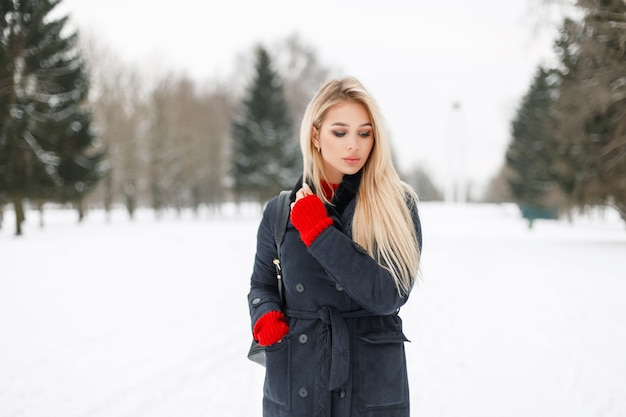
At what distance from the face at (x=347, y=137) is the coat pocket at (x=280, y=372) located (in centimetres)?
76

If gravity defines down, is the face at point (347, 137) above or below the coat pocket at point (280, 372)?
above

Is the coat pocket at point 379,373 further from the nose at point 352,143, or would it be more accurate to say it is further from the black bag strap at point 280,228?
the nose at point 352,143

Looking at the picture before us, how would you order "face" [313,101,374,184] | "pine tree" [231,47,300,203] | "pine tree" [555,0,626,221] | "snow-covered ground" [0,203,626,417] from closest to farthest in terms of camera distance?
"face" [313,101,374,184] < "snow-covered ground" [0,203,626,417] < "pine tree" [555,0,626,221] < "pine tree" [231,47,300,203]

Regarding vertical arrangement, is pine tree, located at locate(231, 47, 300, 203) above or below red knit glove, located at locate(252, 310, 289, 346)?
above

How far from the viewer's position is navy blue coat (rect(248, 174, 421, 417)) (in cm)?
168

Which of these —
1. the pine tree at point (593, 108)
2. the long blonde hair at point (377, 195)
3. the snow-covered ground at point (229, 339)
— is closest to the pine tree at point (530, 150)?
the pine tree at point (593, 108)

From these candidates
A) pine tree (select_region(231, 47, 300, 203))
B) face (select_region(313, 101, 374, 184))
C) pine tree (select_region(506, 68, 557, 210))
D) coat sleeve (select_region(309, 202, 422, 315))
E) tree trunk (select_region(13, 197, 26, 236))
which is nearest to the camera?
coat sleeve (select_region(309, 202, 422, 315))

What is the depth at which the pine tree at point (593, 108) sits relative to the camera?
34.7 ft

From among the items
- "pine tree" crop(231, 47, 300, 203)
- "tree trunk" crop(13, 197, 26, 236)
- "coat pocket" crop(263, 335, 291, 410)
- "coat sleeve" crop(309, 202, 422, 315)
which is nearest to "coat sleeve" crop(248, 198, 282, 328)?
"coat pocket" crop(263, 335, 291, 410)

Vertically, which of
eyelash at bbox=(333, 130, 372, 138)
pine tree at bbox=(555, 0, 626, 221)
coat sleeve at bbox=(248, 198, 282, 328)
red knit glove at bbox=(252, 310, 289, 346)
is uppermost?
pine tree at bbox=(555, 0, 626, 221)

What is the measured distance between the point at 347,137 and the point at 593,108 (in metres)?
14.6

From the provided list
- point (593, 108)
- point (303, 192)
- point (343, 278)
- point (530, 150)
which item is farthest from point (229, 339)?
point (530, 150)

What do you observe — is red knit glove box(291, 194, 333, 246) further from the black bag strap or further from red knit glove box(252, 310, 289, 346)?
red knit glove box(252, 310, 289, 346)

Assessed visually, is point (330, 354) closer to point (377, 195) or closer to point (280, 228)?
point (280, 228)
